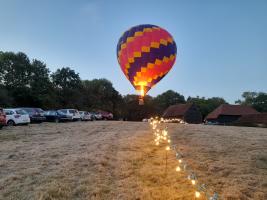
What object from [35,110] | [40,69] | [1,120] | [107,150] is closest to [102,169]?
[107,150]

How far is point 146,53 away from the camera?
19469 millimetres

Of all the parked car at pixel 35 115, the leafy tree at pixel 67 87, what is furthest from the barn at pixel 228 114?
the parked car at pixel 35 115

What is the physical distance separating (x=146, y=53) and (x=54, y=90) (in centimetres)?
5728

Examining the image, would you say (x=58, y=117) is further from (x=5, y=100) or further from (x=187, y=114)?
(x=187, y=114)

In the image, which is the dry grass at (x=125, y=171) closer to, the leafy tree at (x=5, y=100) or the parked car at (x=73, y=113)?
the parked car at (x=73, y=113)

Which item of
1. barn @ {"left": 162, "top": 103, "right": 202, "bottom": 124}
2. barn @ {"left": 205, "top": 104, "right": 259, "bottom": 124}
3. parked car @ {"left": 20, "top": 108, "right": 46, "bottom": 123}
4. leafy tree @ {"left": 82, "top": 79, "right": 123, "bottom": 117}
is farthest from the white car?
barn @ {"left": 205, "top": 104, "right": 259, "bottom": 124}

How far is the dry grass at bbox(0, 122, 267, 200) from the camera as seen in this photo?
904 cm

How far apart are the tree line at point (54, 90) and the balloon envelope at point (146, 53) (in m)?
41.2

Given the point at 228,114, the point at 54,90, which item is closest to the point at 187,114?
the point at 228,114

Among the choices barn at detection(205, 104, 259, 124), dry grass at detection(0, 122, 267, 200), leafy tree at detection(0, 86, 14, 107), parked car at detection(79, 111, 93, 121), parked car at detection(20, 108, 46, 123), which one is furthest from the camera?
barn at detection(205, 104, 259, 124)

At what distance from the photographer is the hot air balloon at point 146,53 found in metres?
19.5

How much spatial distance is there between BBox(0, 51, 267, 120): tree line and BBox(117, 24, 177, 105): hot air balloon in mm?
41224

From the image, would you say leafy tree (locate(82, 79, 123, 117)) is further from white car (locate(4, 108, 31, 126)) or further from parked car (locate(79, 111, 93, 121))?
white car (locate(4, 108, 31, 126))

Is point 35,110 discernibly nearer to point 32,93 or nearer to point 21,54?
point 32,93
